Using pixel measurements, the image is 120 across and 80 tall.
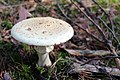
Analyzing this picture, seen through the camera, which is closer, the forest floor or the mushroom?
the mushroom

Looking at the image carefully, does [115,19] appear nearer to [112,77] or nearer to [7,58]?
[112,77]

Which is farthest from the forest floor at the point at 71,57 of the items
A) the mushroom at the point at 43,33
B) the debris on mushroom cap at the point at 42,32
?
the debris on mushroom cap at the point at 42,32

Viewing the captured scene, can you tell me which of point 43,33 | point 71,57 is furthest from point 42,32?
point 71,57

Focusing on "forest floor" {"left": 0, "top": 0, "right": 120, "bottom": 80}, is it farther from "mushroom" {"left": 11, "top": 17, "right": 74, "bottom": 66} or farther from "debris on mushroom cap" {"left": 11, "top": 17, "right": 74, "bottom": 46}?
"debris on mushroom cap" {"left": 11, "top": 17, "right": 74, "bottom": 46}

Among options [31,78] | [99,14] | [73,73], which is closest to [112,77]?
[73,73]

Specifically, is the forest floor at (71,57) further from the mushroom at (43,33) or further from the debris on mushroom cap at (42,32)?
the debris on mushroom cap at (42,32)

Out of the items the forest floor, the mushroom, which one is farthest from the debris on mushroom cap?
the forest floor

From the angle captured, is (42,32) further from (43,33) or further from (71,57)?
(71,57)

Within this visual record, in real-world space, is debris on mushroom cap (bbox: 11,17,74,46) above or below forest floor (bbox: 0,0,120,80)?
above
